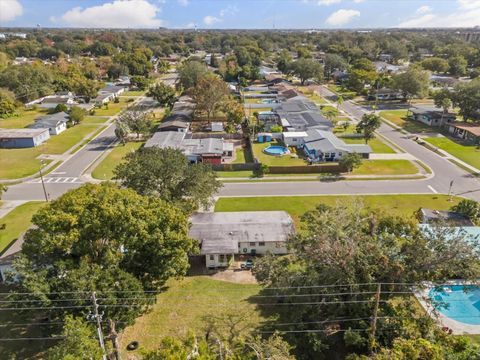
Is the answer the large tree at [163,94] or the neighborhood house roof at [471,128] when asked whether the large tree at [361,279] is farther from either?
the large tree at [163,94]

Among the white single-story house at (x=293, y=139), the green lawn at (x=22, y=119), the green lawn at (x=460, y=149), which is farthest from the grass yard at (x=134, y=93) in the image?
the green lawn at (x=460, y=149)

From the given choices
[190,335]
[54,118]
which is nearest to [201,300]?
[190,335]

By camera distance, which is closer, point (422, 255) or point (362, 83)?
point (422, 255)

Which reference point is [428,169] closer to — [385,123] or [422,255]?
[385,123]

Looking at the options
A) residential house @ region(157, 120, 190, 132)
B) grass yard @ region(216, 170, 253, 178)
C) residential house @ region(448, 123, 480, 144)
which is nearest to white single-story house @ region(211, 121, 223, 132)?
residential house @ region(157, 120, 190, 132)

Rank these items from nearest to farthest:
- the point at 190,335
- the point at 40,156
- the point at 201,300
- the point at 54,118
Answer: the point at 190,335
the point at 201,300
the point at 40,156
the point at 54,118

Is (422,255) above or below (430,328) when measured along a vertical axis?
above

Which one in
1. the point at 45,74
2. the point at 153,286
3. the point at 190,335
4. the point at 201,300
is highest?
the point at 45,74
